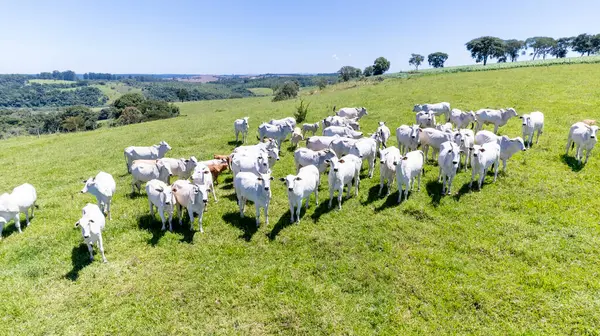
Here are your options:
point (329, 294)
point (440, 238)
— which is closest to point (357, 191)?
point (440, 238)

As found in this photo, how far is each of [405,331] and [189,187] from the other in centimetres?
864

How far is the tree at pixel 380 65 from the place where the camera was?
124188mm

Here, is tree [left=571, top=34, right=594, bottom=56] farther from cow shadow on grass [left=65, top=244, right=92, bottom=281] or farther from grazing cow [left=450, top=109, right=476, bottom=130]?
cow shadow on grass [left=65, top=244, right=92, bottom=281]

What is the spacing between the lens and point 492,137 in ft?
52.7

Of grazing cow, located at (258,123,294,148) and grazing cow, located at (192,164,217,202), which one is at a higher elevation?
grazing cow, located at (258,123,294,148)

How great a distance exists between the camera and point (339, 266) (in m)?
10.1

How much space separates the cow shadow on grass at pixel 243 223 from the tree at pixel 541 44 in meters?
183

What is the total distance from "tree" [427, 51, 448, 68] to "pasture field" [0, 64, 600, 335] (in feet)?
561

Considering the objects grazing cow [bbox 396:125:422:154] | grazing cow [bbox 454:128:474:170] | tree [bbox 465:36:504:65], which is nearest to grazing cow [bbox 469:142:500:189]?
grazing cow [bbox 454:128:474:170]

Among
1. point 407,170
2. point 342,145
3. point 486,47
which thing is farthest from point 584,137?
point 486,47

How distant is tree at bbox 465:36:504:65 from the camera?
118562 millimetres

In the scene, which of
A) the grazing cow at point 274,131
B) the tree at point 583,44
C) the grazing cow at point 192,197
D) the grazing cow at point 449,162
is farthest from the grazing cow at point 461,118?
the tree at point 583,44

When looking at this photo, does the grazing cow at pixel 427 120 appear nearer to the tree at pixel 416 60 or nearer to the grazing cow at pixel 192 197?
the grazing cow at pixel 192 197

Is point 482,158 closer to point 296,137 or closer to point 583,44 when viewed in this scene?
point 296,137
